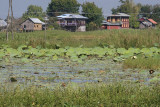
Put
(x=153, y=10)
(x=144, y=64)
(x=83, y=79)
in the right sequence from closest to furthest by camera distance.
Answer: (x=83, y=79) < (x=144, y=64) < (x=153, y=10)

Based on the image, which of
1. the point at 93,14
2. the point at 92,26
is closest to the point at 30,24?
the point at 92,26

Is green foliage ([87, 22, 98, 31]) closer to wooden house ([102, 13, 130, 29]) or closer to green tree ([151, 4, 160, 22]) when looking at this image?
wooden house ([102, 13, 130, 29])

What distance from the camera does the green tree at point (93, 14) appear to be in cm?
9372

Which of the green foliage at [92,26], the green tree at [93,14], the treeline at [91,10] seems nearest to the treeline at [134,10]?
the treeline at [91,10]

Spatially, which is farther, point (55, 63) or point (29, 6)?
point (29, 6)

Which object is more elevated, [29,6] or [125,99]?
[29,6]

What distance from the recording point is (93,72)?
10023 millimetres

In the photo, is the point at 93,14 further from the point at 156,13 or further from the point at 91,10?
the point at 156,13

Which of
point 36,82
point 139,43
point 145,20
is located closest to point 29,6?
point 145,20

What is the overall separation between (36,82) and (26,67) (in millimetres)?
2928

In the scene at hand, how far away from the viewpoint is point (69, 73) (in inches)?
387

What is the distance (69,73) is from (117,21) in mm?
96851

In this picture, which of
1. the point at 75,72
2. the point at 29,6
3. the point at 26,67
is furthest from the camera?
the point at 29,6

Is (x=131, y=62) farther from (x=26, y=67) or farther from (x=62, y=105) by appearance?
(x=62, y=105)
